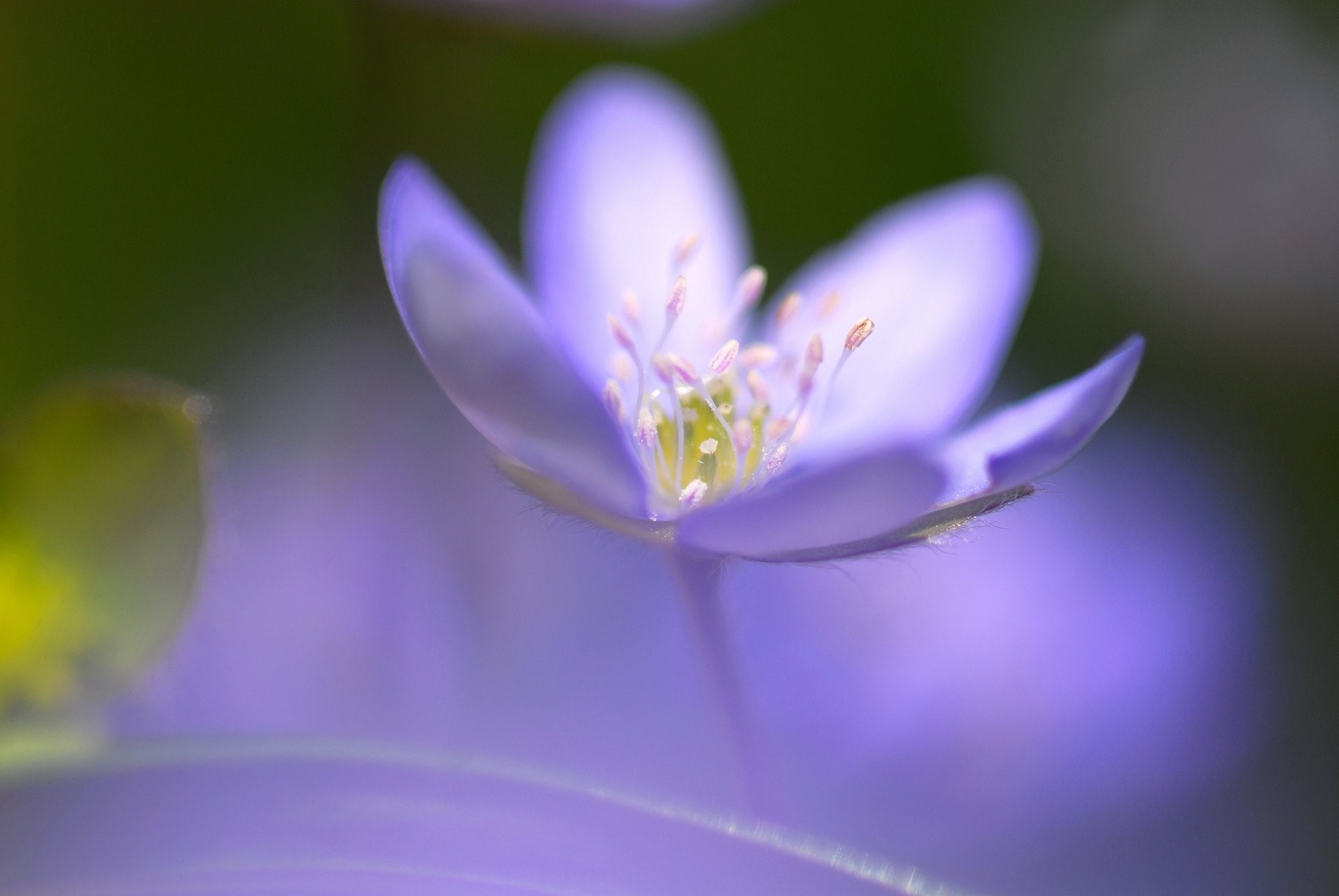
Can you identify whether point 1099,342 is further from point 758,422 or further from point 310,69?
point 310,69

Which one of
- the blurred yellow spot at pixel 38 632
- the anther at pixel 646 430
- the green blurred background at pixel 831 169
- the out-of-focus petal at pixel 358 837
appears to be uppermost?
the green blurred background at pixel 831 169

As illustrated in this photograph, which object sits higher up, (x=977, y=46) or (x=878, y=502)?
(x=977, y=46)

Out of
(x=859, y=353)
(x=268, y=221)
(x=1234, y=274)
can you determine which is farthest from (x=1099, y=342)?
(x=268, y=221)

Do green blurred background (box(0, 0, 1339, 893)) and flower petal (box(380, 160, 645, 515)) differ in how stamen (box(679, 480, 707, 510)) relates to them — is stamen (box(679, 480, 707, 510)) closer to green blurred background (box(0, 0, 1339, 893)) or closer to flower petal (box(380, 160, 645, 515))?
flower petal (box(380, 160, 645, 515))

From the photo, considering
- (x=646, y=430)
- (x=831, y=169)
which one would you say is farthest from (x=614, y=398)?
(x=831, y=169)

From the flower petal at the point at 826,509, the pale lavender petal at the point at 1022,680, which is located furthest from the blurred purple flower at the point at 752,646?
the flower petal at the point at 826,509

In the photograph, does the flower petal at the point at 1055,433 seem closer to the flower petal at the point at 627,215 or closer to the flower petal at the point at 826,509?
the flower petal at the point at 826,509
